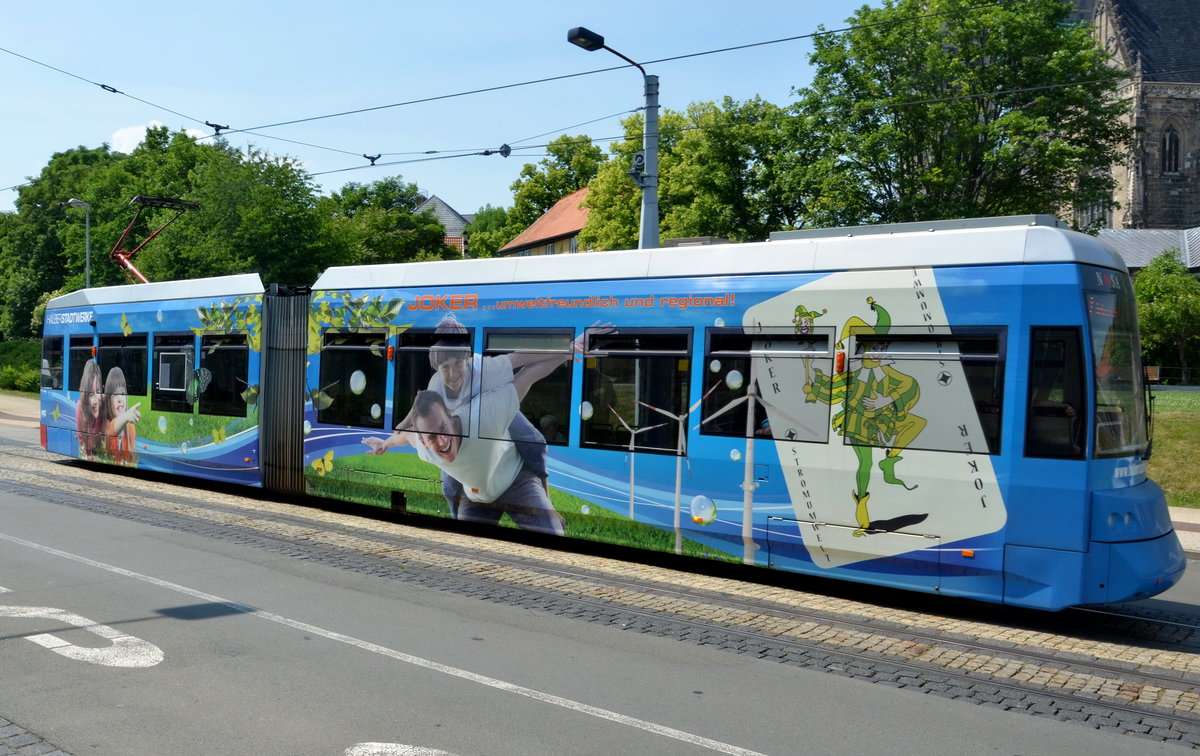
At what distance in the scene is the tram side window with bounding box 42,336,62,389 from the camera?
19.4 metres

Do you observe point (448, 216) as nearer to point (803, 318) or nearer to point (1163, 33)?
point (1163, 33)

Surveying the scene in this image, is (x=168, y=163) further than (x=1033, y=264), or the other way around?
(x=168, y=163)

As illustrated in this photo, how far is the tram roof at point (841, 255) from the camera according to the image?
26.2ft

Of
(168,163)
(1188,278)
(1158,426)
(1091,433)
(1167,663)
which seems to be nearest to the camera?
(1167,663)

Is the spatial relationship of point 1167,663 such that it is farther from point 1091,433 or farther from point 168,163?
point 168,163

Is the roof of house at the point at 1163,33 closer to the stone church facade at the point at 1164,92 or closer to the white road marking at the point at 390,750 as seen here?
the stone church facade at the point at 1164,92

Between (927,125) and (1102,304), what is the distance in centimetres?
2384

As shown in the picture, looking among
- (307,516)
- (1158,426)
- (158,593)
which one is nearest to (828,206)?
(1158,426)

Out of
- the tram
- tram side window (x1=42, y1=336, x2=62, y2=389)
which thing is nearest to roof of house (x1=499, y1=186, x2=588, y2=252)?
tram side window (x1=42, y1=336, x2=62, y2=389)

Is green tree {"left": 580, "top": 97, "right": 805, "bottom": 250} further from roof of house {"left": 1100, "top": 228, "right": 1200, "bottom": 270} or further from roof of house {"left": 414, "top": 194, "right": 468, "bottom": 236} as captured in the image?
roof of house {"left": 414, "top": 194, "right": 468, "bottom": 236}

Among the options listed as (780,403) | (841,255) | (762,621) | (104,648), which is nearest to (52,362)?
(104,648)

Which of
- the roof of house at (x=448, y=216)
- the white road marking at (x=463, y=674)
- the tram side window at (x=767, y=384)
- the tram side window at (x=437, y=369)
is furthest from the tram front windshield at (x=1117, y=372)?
the roof of house at (x=448, y=216)

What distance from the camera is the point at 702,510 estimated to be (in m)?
9.70

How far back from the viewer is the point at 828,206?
31750mm
